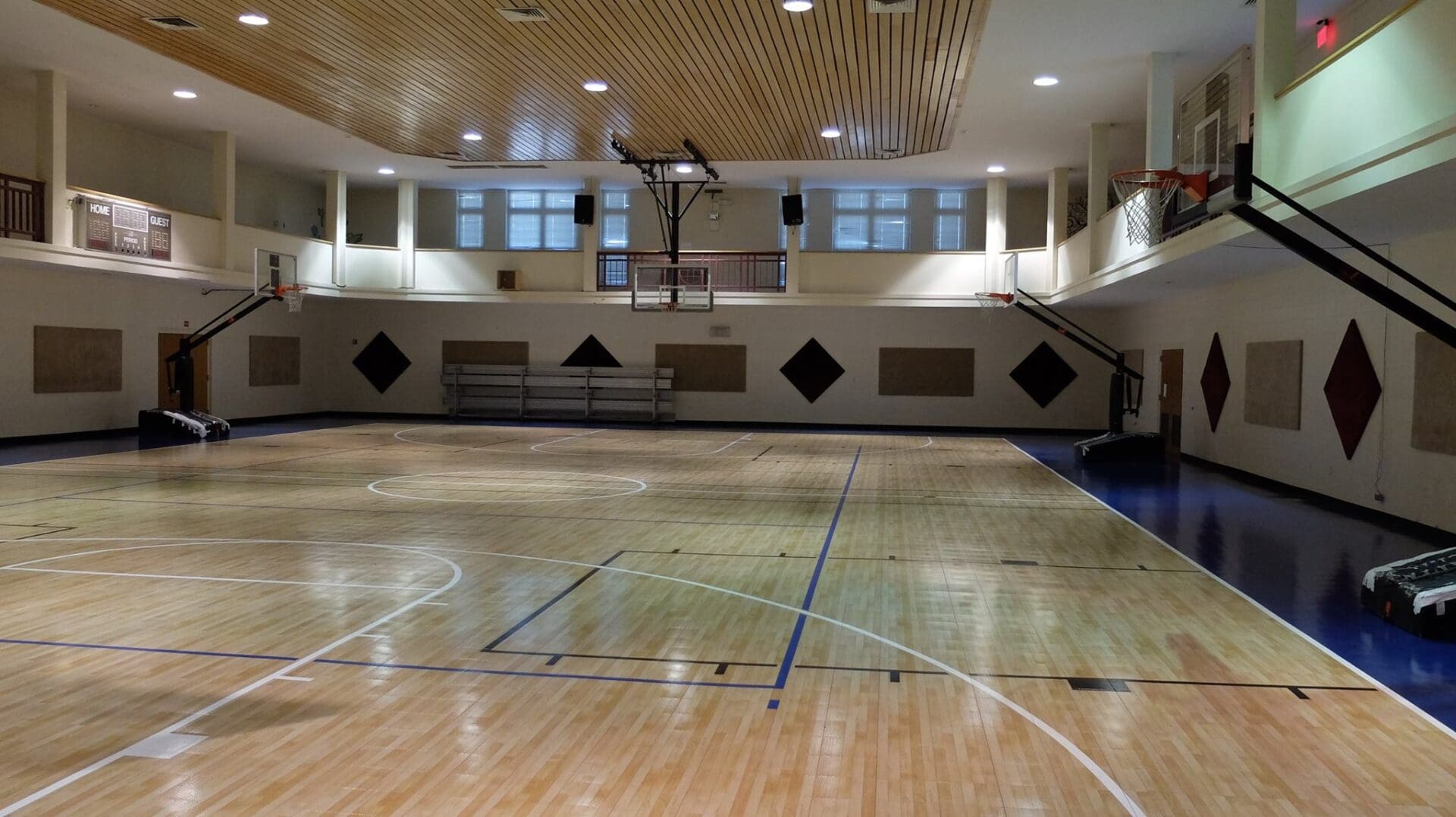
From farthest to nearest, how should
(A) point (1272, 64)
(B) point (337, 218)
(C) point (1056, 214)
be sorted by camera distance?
(B) point (337, 218)
(C) point (1056, 214)
(A) point (1272, 64)

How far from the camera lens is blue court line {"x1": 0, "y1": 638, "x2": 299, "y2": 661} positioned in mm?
4926

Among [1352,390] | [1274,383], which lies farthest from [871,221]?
[1352,390]

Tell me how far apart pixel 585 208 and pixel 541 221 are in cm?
270

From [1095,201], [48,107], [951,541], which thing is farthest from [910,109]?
[48,107]

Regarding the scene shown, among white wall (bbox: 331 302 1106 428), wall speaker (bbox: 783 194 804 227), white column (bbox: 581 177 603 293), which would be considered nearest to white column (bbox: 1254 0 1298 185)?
wall speaker (bbox: 783 194 804 227)

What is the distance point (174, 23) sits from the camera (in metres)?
9.47

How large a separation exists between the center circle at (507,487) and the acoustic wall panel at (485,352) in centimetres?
1092

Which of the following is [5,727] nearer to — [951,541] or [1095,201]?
[951,541]

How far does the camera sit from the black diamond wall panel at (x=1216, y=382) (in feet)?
46.4

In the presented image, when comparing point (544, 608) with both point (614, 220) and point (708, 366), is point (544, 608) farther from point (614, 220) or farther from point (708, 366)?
point (614, 220)

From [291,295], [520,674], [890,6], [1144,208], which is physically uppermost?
[890,6]

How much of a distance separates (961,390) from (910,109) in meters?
10.3

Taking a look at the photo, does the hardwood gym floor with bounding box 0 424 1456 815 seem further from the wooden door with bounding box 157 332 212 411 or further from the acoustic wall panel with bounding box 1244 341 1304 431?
the wooden door with bounding box 157 332 212 411

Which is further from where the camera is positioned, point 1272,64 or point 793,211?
point 793,211
